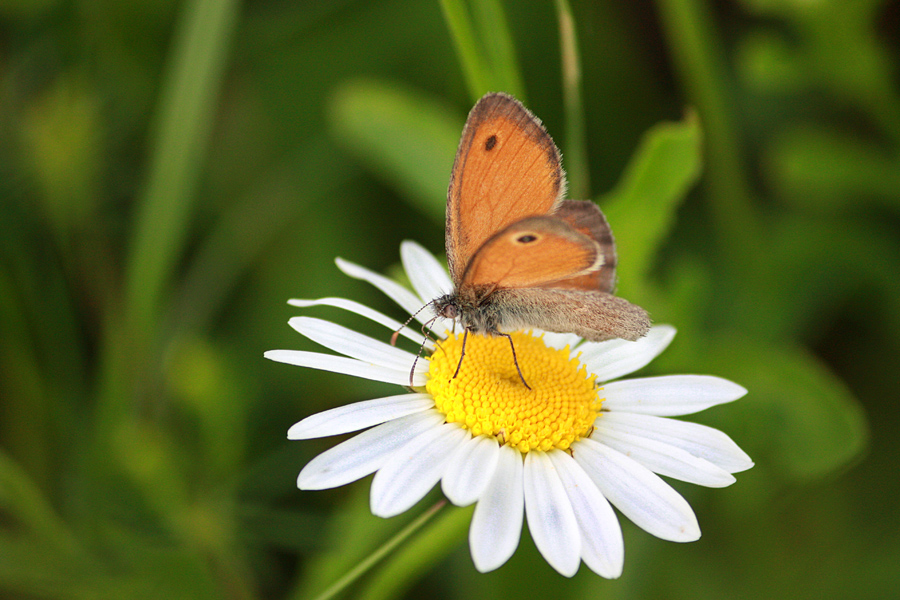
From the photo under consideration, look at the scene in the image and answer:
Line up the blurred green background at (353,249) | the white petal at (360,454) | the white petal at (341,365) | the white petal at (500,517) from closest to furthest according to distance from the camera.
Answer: the white petal at (500,517), the white petal at (360,454), the white petal at (341,365), the blurred green background at (353,249)

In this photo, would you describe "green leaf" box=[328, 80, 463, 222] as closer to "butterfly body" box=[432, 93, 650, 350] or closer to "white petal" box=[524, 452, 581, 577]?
"butterfly body" box=[432, 93, 650, 350]

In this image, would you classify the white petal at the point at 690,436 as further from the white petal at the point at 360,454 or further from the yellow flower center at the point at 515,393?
the white petal at the point at 360,454

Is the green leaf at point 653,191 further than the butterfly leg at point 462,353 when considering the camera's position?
Yes

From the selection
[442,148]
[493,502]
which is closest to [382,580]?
[493,502]

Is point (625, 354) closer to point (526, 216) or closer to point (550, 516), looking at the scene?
point (526, 216)

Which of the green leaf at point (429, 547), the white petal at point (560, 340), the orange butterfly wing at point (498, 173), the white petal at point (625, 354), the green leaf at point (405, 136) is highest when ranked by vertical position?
the green leaf at point (405, 136)

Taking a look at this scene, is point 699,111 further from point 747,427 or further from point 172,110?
point 172,110

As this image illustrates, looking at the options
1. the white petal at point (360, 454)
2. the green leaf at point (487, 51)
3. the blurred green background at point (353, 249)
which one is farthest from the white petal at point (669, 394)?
the green leaf at point (487, 51)

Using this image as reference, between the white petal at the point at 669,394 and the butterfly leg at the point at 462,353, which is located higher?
the butterfly leg at the point at 462,353
